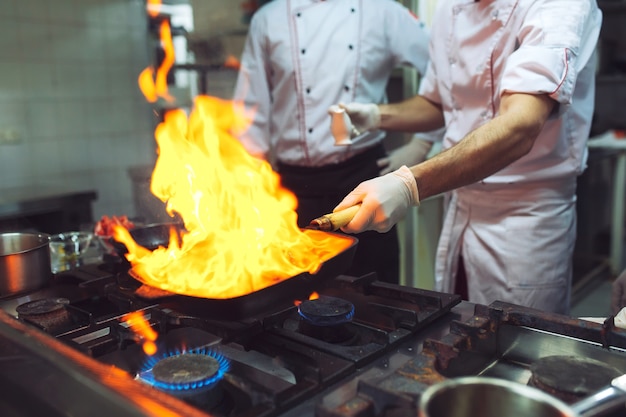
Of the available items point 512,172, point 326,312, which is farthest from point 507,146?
point 326,312

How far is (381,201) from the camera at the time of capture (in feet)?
3.93

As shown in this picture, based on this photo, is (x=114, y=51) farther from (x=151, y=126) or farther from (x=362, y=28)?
(x=362, y=28)

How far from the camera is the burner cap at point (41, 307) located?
1.07 m

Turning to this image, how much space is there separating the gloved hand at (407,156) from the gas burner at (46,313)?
149cm

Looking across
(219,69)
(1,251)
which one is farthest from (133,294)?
(219,69)

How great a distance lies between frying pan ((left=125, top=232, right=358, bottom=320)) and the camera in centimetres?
93

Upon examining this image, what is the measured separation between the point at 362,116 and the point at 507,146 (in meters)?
0.74

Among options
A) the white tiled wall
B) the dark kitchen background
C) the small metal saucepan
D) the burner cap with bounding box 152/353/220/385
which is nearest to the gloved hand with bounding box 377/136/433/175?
the dark kitchen background

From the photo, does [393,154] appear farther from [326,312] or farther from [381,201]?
[326,312]

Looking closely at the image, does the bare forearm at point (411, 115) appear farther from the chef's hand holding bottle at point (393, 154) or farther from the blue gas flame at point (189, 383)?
the blue gas flame at point (189, 383)

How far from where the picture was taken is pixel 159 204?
1635 mm

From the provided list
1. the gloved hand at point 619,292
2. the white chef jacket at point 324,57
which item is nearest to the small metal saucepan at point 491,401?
the gloved hand at point 619,292

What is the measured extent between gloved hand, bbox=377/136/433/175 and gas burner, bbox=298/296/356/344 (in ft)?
4.41

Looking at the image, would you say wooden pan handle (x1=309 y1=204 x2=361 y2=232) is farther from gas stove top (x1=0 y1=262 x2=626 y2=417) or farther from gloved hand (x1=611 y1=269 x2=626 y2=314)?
gloved hand (x1=611 y1=269 x2=626 y2=314)
